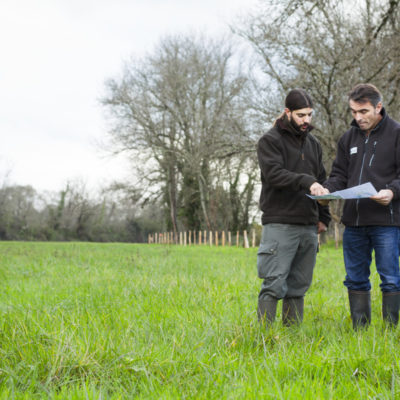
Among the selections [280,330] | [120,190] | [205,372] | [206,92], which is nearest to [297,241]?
[280,330]

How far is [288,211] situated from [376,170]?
792 mm

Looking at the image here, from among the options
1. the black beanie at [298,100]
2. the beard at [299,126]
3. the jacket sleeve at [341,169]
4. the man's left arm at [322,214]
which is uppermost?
the black beanie at [298,100]

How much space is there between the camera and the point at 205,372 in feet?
7.65

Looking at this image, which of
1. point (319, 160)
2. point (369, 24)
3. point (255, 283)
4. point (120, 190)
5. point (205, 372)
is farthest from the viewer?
point (120, 190)

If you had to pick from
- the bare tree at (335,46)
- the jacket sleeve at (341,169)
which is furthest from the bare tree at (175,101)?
the jacket sleeve at (341,169)

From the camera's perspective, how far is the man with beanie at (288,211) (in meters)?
3.42

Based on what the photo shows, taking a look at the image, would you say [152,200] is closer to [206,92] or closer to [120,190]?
[120,190]

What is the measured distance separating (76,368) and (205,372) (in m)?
0.70

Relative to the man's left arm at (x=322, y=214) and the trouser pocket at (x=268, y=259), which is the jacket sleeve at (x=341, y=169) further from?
the trouser pocket at (x=268, y=259)

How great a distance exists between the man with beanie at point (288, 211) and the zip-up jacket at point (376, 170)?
0.32m

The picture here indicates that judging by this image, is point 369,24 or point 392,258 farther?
point 369,24

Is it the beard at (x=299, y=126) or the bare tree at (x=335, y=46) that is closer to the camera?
the beard at (x=299, y=126)

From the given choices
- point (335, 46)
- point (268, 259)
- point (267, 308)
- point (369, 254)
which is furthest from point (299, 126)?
point (335, 46)

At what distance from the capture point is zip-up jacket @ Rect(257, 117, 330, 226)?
342cm
